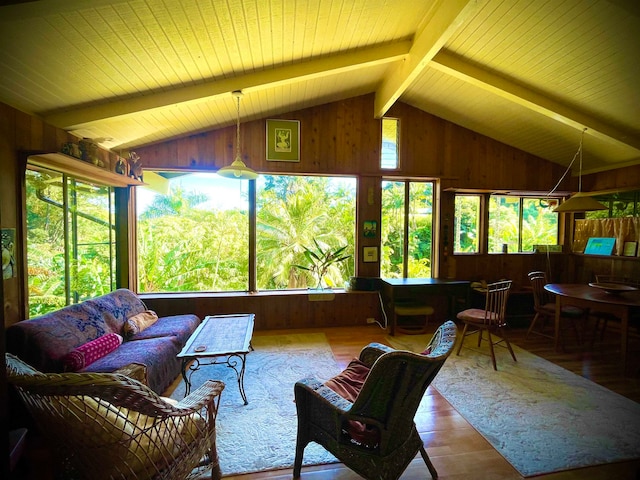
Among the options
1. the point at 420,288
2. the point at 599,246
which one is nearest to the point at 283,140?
the point at 420,288

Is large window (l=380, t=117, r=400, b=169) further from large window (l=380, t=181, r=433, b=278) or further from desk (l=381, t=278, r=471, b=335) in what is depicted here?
desk (l=381, t=278, r=471, b=335)

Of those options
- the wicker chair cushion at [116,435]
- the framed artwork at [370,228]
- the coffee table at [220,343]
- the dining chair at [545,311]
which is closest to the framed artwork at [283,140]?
the framed artwork at [370,228]

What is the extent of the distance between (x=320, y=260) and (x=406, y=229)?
1.63m

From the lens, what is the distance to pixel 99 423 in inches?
47.6

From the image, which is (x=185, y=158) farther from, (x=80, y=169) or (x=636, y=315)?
(x=636, y=315)

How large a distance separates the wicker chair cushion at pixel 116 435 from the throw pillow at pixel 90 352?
1109 millimetres

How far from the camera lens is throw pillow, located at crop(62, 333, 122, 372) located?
80.2 inches

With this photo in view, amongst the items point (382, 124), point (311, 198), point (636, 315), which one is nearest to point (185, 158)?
point (311, 198)

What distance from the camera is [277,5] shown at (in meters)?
2.16

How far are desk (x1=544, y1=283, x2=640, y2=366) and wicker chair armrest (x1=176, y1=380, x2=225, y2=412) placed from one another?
3.79m

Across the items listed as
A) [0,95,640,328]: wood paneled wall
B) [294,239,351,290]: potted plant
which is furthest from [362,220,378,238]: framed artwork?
[294,239,351,290]: potted plant

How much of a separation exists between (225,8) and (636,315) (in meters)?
5.61

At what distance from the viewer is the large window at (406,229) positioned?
483cm

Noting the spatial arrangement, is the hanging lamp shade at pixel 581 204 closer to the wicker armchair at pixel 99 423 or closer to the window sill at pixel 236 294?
the window sill at pixel 236 294
